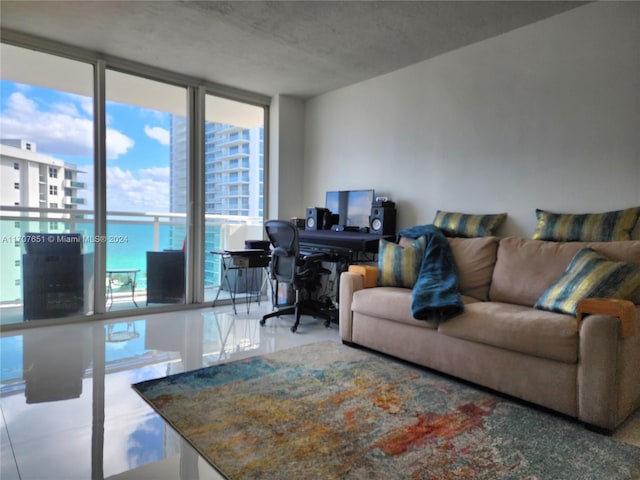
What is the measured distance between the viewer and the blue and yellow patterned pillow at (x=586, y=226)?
2.56m

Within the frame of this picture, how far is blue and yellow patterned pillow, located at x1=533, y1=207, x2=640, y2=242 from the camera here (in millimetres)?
2557

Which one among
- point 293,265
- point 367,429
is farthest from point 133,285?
point 367,429

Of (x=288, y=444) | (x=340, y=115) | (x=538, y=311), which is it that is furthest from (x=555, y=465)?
(x=340, y=115)

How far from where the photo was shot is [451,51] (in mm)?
3635

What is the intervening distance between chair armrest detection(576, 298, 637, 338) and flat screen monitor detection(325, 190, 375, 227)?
2462 mm

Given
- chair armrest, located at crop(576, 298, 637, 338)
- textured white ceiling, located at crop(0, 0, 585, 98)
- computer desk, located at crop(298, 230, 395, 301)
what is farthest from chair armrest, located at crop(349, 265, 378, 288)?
textured white ceiling, located at crop(0, 0, 585, 98)

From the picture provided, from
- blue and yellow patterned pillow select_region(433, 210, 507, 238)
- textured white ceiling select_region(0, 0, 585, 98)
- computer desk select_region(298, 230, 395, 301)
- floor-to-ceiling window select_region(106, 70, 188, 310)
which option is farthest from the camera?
floor-to-ceiling window select_region(106, 70, 188, 310)

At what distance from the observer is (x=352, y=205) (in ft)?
14.5

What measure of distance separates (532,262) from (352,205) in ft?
6.76

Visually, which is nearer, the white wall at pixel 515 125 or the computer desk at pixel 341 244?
the white wall at pixel 515 125

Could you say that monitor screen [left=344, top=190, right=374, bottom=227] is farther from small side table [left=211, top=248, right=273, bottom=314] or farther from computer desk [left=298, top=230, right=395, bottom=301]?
small side table [left=211, top=248, right=273, bottom=314]

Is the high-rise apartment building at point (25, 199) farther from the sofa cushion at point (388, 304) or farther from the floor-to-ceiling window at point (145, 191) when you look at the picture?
the sofa cushion at point (388, 304)

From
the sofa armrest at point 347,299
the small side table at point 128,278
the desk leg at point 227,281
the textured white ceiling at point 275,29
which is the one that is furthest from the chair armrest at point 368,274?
the small side table at point 128,278

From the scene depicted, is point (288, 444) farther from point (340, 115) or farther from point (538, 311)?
point (340, 115)
